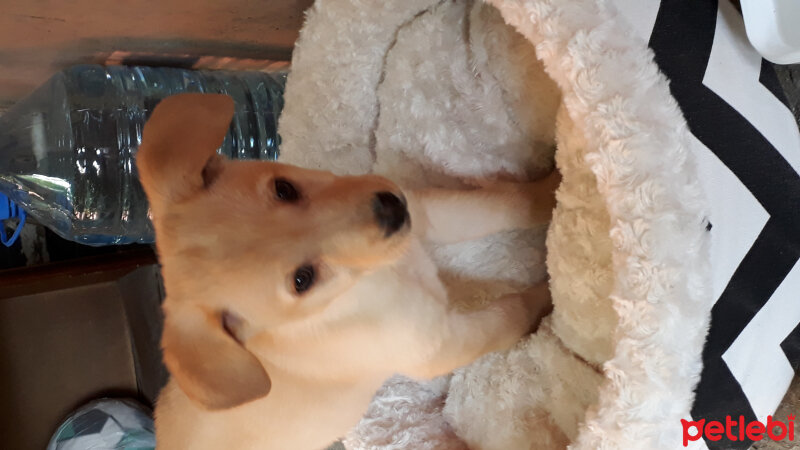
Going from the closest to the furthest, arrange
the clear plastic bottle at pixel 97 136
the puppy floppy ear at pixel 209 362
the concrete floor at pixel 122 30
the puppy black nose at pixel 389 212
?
the puppy floppy ear at pixel 209 362
the puppy black nose at pixel 389 212
the concrete floor at pixel 122 30
the clear plastic bottle at pixel 97 136

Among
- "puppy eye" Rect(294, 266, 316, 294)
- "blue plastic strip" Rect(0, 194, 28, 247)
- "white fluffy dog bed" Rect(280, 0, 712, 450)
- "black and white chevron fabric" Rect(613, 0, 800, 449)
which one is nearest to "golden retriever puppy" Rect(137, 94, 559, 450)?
"puppy eye" Rect(294, 266, 316, 294)

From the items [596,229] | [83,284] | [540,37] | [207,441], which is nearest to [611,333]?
[596,229]

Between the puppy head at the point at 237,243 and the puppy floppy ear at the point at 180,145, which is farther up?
the puppy floppy ear at the point at 180,145

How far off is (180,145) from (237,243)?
0.31m

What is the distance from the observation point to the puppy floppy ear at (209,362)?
1.09 m

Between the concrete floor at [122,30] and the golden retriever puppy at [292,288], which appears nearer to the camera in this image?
the golden retriever puppy at [292,288]

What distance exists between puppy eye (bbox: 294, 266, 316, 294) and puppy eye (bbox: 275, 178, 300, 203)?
0.16m

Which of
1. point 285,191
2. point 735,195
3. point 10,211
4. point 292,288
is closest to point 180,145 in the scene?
point 285,191

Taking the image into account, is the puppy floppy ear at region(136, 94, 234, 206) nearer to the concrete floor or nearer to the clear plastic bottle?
the concrete floor

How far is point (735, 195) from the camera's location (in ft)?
3.86

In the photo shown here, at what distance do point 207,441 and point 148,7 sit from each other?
1357 mm

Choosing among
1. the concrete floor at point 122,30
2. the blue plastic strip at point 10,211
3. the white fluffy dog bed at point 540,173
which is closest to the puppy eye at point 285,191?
the white fluffy dog bed at point 540,173

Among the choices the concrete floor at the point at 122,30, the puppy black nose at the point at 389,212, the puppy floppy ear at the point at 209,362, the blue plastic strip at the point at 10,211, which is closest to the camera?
the puppy floppy ear at the point at 209,362

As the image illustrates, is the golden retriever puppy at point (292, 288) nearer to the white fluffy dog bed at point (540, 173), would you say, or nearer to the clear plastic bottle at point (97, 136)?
the white fluffy dog bed at point (540, 173)
